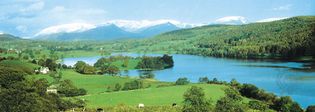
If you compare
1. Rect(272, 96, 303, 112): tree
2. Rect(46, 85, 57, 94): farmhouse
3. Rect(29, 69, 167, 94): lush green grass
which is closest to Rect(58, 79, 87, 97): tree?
Rect(46, 85, 57, 94): farmhouse

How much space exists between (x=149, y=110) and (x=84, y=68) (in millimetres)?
72754

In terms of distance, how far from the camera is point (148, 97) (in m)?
74.6

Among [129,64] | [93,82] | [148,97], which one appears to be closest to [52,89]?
[93,82]

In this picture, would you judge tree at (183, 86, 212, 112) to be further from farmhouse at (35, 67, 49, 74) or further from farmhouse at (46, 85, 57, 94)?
farmhouse at (35, 67, 49, 74)

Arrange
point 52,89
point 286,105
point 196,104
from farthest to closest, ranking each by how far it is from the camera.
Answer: point 52,89, point 286,105, point 196,104

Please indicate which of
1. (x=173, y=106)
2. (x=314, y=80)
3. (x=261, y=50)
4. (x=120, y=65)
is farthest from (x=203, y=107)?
(x=261, y=50)

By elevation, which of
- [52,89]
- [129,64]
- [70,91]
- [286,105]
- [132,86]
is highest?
[52,89]

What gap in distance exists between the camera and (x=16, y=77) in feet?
251

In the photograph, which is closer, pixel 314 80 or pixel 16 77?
pixel 16 77

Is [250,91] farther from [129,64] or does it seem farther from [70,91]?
[129,64]

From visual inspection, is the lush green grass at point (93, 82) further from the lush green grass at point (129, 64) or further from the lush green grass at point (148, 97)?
the lush green grass at point (129, 64)

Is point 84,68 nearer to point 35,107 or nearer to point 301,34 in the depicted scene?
point 35,107

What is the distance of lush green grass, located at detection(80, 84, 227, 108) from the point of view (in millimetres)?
69688

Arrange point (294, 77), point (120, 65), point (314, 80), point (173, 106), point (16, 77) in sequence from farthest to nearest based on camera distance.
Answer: point (120, 65) < point (294, 77) < point (314, 80) < point (16, 77) < point (173, 106)
